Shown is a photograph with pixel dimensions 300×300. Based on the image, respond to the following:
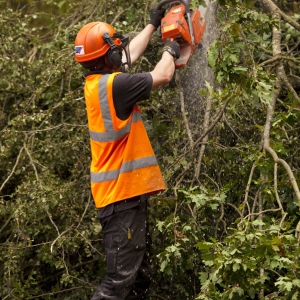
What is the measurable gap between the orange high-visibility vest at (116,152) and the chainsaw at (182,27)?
0.56 m

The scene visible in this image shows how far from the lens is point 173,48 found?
4254 millimetres

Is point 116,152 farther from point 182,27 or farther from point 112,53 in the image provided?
point 182,27

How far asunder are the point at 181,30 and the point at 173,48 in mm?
163

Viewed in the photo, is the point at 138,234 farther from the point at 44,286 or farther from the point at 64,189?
the point at 44,286

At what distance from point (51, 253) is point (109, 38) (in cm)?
171

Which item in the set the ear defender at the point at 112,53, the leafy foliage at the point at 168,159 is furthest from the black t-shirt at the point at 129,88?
the leafy foliage at the point at 168,159

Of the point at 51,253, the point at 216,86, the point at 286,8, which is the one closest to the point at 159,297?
the point at 51,253

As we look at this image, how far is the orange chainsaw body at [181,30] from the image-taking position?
171 inches

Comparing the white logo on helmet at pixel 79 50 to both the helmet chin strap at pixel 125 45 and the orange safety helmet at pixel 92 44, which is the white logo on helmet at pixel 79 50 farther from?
the helmet chin strap at pixel 125 45

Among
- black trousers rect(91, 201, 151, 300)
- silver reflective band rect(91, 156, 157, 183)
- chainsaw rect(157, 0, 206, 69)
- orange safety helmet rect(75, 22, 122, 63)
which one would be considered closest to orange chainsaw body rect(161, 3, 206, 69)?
chainsaw rect(157, 0, 206, 69)

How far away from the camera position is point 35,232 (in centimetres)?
502

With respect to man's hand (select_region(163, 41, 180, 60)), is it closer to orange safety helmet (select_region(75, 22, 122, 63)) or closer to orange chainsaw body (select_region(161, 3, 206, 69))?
orange chainsaw body (select_region(161, 3, 206, 69))

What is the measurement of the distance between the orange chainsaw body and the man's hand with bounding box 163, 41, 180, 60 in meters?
0.09

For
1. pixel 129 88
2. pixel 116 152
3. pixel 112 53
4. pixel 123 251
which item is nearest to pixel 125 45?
pixel 112 53
